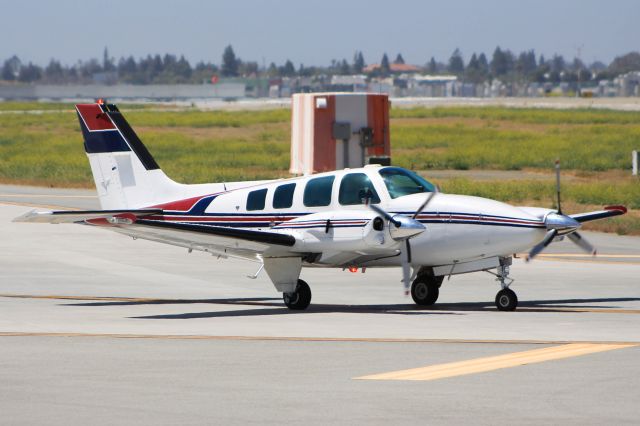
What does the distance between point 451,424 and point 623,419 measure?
67.0 inches

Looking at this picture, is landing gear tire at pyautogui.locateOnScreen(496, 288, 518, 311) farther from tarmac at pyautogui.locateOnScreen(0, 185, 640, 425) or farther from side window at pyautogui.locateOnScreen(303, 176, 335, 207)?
side window at pyautogui.locateOnScreen(303, 176, 335, 207)

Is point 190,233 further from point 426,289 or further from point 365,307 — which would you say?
point 426,289

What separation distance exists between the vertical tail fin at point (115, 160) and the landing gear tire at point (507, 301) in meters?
7.04

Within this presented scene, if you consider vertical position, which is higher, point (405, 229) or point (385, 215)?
point (385, 215)

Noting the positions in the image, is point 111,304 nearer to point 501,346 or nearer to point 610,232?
point 501,346

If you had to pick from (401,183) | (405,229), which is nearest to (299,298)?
(405,229)

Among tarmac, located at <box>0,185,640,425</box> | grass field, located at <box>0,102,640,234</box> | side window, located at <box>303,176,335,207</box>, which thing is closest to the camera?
tarmac, located at <box>0,185,640,425</box>

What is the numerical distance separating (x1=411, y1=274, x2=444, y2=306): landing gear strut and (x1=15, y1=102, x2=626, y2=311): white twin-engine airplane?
18 mm

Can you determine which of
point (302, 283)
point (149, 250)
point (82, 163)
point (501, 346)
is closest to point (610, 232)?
point (149, 250)

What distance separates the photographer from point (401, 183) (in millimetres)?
20938

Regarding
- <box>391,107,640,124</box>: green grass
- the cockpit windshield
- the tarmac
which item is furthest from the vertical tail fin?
<box>391,107,640,124</box>: green grass

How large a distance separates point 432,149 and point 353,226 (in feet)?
211

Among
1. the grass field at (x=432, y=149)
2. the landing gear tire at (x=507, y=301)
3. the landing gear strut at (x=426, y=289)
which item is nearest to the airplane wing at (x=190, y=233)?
the landing gear strut at (x=426, y=289)

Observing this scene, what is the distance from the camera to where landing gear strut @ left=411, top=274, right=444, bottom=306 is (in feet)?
70.7
